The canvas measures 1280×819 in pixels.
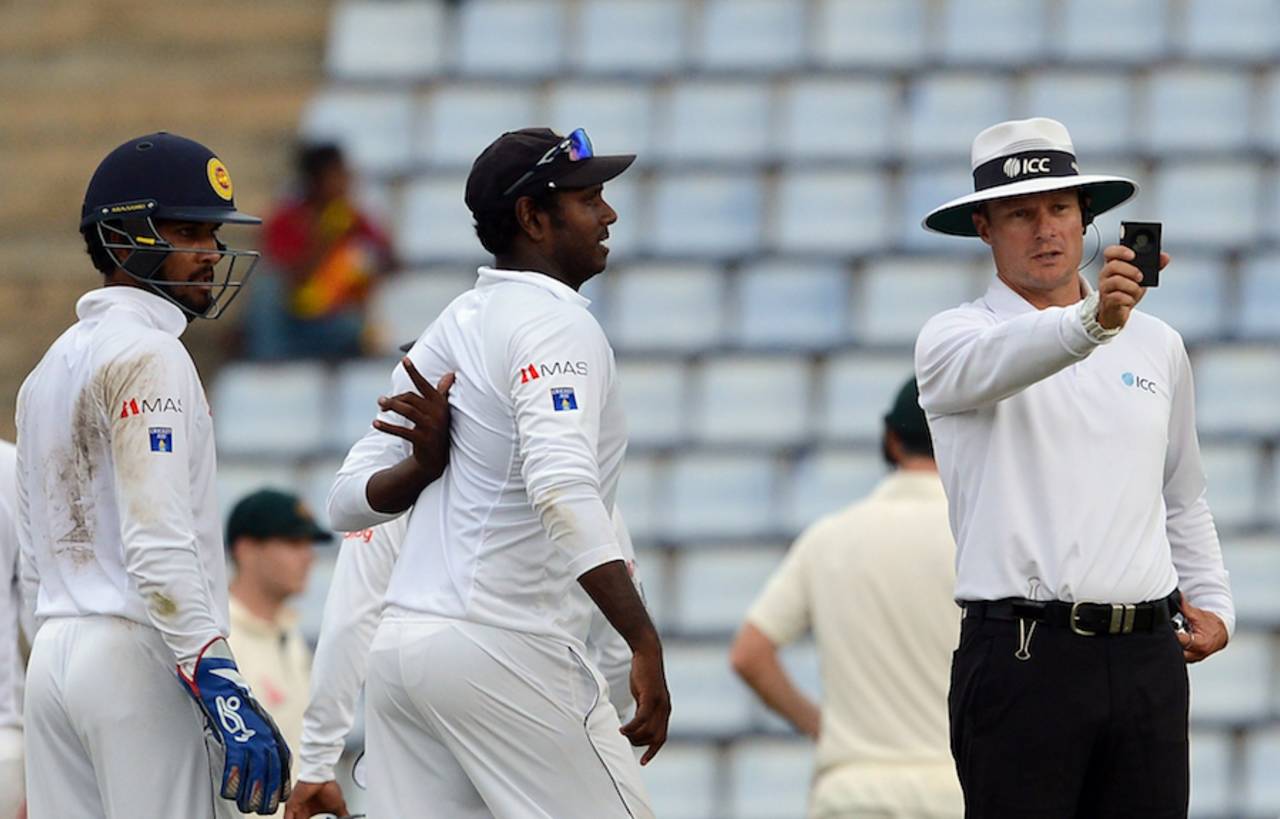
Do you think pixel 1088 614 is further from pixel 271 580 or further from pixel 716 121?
pixel 716 121

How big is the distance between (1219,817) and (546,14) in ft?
16.8

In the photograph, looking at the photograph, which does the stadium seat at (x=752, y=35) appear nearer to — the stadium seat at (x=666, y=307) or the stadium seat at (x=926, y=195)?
the stadium seat at (x=926, y=195)

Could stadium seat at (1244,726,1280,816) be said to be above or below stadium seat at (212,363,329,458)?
below

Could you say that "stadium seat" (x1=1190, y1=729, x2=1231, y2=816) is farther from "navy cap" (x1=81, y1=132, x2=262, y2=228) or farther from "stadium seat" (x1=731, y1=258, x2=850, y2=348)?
"navy cap" (x1=81, y1=132, x2=262, y2=228)

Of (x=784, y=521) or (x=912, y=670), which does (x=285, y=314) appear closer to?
(x=784, y=521)

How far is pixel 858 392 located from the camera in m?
9.33

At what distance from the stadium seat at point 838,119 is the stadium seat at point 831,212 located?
198mm

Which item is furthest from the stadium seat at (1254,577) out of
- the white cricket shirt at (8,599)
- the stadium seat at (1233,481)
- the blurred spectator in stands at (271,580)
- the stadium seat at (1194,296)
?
the white cricket shirt at (8,599)

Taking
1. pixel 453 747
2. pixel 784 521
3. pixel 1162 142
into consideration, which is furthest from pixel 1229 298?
pixel 453 747

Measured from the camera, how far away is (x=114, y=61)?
38.3ft

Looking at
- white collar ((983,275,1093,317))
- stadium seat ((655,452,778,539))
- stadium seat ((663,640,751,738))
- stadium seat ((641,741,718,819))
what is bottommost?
stadium seat ((641,741,718,819))

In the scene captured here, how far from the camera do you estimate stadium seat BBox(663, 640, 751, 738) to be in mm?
8352

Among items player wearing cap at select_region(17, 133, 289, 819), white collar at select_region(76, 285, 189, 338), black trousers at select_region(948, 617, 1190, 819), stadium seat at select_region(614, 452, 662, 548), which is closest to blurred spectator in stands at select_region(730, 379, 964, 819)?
black trousers at select_region(948, 617, 1190, 819)

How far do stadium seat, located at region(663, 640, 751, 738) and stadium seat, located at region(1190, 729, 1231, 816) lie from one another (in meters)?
1.55
